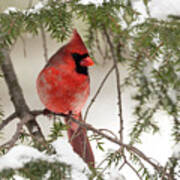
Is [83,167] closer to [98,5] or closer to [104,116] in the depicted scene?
[98,5]

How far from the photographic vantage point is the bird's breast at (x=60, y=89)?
1015 millimetres

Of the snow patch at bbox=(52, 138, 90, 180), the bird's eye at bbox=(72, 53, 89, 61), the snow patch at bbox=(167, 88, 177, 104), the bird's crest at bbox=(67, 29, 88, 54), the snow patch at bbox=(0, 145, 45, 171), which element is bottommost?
the snow patch at bbox=(167, 88, 177, 104)

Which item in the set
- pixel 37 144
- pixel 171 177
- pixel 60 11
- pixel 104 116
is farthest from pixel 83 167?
pixel 104 116

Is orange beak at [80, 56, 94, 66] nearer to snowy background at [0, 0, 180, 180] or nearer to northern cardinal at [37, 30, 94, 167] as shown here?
northern cardinal at [37, 30, 94, 167]

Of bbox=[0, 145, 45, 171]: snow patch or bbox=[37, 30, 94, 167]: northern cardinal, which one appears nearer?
bbox=[0, 145, 45, 171]: snow patch

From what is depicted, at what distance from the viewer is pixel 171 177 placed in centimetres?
79

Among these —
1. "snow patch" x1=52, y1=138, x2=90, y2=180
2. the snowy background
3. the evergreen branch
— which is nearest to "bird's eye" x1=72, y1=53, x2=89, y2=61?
the evergreen branch

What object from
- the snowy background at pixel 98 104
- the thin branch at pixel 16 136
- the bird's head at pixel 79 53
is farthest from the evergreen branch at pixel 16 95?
the snowy background at pixel 98 104

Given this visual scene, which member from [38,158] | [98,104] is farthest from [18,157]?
[98,104]

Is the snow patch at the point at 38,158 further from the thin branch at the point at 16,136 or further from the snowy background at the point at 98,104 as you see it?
the snowy background at the point at 98,104

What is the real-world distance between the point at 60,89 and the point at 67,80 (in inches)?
1.5

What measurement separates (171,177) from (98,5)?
1.34 ft

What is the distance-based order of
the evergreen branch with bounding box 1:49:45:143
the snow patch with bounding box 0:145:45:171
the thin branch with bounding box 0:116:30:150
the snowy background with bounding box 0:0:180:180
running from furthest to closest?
the snowy background with bounding box 0:0:180:180, the evergreen branch with bounding box 1:49:45:143, the thin branch with bounding box 0:116:30:150, the snow patch with bounding box 0:145:45:171

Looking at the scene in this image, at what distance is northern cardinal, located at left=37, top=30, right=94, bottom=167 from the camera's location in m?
1.02
